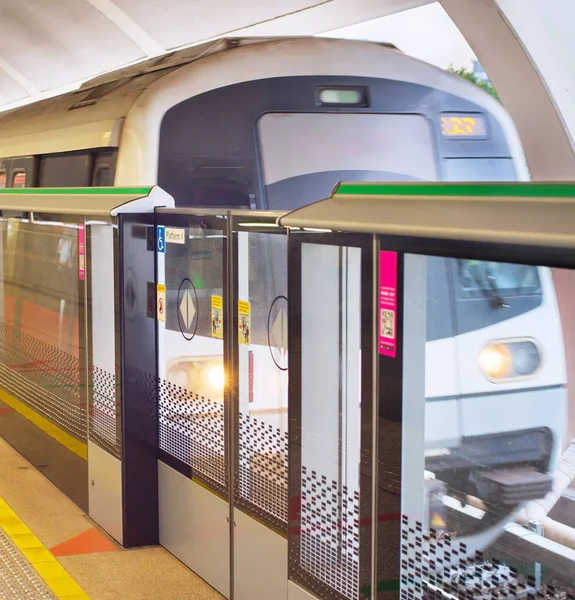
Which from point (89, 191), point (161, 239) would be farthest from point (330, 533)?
point (89, 191)

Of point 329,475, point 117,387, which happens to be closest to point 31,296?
point 117,387

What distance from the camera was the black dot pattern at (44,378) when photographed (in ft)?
19.6

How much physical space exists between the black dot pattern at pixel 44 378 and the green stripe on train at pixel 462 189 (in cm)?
312

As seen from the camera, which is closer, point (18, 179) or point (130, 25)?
point (18, 179)

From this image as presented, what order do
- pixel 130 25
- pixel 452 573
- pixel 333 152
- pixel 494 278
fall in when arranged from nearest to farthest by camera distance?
pixel 452 573
pixel 494 278
pixel 333 152
pixel 130 25

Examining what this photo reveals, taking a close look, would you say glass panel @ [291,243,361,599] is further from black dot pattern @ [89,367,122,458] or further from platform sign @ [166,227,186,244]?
black dot pattern @ [89,367,122,458]

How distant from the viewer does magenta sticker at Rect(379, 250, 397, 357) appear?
2955 millimetres

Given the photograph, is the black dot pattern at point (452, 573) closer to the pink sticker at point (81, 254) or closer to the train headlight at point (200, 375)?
the train headlight at point (200, 375)

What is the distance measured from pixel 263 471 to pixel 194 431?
0.69m

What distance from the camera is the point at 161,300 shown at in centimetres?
495

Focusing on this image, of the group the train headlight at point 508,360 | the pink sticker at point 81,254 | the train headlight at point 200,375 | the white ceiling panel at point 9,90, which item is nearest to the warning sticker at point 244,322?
the train headlight at point 200,375

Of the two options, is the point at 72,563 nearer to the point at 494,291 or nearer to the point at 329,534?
the point at 329,534

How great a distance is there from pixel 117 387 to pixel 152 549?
0.87 m

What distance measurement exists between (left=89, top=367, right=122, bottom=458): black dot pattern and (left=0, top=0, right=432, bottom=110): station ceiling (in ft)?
31.4
